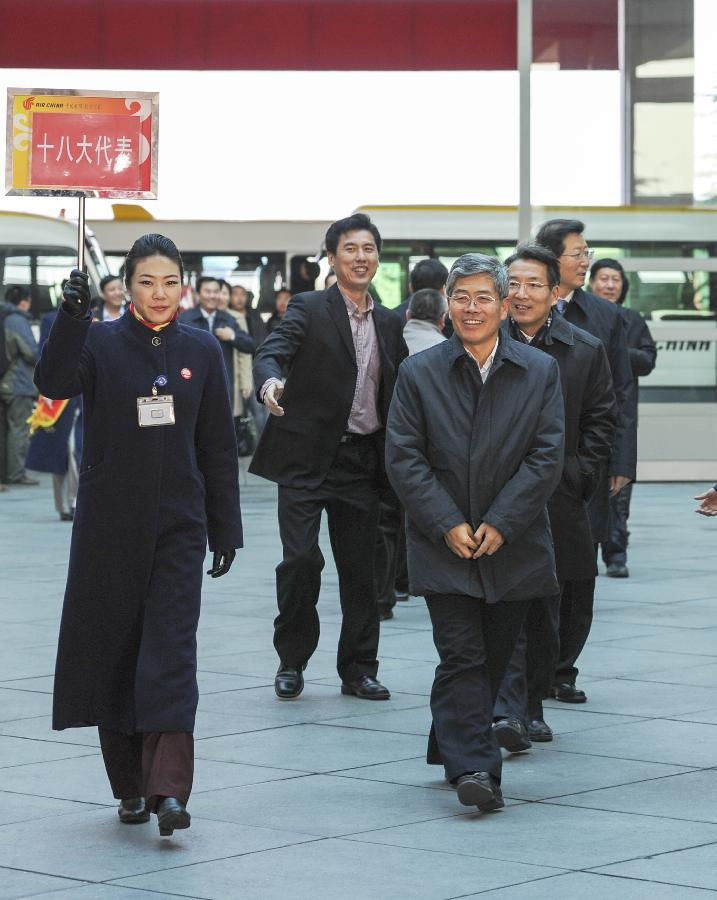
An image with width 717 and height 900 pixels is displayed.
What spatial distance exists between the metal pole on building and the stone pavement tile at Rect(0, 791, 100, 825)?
12.4 metres

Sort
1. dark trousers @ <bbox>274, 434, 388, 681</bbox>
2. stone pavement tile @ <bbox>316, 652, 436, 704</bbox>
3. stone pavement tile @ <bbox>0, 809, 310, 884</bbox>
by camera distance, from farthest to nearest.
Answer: stone pavement tile @ <bbox>316, 652, 436, 704</bbox>, dark trousers @ <bbox>274, 434, 388, 681</bbox>, stone pavement tile @ <bbox>0, 809, 310, 884</bbox>

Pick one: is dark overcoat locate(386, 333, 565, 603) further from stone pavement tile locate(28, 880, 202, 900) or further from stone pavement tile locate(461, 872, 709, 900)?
stone pavement tile locate(28, 880, 202, 900)

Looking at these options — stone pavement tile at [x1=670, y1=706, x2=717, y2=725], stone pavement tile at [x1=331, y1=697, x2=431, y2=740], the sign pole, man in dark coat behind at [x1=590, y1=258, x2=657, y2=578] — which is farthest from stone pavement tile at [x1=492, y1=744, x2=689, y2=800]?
man in dark coat behind at [x1=590, y1=258, x2=657, y2=578]

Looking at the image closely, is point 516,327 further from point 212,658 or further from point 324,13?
point 324,13

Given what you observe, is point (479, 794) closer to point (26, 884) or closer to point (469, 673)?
point (469, 673)

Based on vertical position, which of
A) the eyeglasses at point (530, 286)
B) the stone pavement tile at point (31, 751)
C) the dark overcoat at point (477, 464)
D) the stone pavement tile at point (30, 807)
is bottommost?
the stone pavement tile at point (30, 807)

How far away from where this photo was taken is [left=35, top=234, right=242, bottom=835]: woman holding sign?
4.85 m

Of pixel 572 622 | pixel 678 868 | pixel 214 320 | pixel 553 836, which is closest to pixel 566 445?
pixel 572 622

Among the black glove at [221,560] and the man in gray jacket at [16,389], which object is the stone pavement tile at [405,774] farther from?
the man in gray jacket at [16,389]

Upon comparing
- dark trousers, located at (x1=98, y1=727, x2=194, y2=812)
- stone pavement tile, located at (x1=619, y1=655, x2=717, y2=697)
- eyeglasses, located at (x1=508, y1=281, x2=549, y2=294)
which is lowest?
stone pavement tile, located at (x1=619, y1=655, x2=717, y2=697)

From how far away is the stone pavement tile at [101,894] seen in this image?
4137 millimetres

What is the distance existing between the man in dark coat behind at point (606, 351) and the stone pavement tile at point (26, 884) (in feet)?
9.33

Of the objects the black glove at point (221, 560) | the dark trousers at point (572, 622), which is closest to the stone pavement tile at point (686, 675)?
the dark trousers at point (572, 622)

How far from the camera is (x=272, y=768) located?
5633mm
